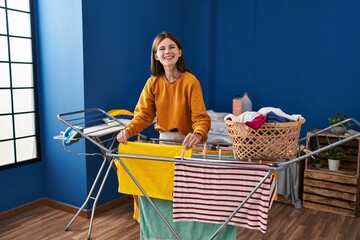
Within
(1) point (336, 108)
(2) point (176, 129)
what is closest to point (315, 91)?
(1) point (336, 108)

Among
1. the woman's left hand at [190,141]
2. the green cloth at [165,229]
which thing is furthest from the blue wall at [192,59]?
the woman's left hand at [190,141]

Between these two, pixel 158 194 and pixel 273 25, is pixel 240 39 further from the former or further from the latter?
pixel 158 194

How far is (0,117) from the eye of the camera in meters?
3.10

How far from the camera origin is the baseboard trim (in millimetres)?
3182

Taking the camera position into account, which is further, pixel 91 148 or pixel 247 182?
pixel 91 148

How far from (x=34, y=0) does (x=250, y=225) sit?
2.71 meters

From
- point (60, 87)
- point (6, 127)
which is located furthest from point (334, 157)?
point (6, 127)

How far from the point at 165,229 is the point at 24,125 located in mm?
1856

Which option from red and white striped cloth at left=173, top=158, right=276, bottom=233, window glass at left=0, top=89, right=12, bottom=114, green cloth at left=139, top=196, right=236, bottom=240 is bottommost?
green cloth at left=139, top=196, right=236, bottom=240

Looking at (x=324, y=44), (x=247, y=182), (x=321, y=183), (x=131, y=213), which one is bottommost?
(x=131, y=213)

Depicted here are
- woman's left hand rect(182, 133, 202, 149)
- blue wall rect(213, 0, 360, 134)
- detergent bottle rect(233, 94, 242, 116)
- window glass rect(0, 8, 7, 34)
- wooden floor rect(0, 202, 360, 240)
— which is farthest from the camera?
detergent bottle rect(233, 94, 242, 116)

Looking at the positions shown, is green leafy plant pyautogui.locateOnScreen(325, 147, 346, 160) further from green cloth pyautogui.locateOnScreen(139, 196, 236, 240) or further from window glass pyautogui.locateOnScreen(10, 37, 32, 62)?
window glass pyautogui.locateOnScreen(10, 37, 32, 62)

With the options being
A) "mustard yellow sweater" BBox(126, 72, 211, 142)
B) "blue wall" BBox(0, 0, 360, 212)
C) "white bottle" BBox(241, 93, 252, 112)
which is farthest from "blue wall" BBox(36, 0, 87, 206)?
"white bottle" BBox(241, 93, 252, 112)

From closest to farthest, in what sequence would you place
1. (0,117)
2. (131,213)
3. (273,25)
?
(0,117)
(131,213)
(273,25)
